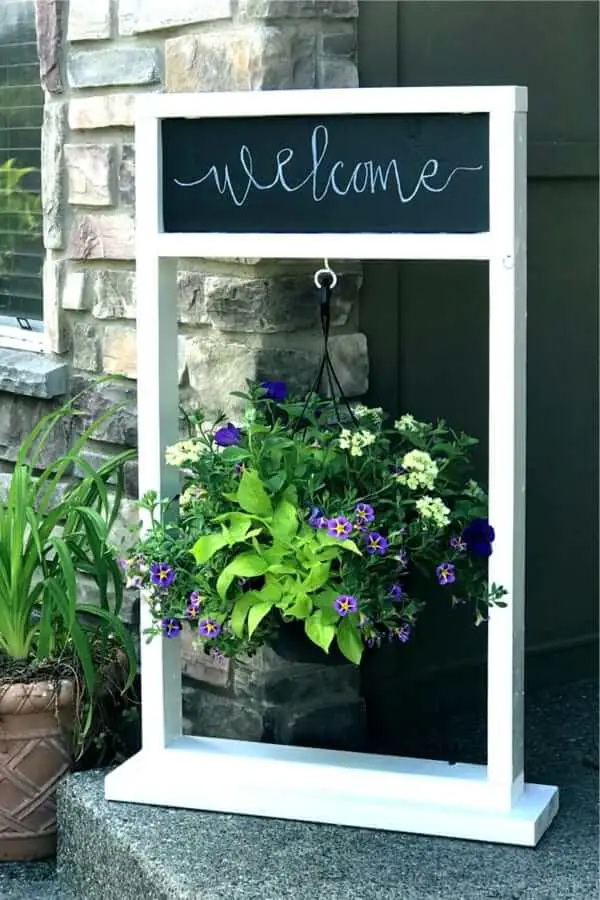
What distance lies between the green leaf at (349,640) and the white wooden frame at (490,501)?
0.26 m

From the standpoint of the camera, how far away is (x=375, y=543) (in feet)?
9.43

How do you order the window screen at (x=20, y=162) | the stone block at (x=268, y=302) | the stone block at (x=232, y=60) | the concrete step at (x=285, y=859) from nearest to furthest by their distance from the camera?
1. the concrete step at (x=285, y=859)
2. the stone block at (x=232, y=60)
3. the stone block at (x=268, y=302)
4. the window screen at (x=20, y=162)

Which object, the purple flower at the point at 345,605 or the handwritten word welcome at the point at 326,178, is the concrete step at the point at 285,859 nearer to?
the purple flower at the point at 345,605

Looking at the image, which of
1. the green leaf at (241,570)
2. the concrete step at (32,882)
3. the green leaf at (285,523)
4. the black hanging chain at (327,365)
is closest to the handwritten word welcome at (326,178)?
the black hanging chain at (327,365)

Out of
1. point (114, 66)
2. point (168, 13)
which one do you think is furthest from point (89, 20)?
point (168, 13)

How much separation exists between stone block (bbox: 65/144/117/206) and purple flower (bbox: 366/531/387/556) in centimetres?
127

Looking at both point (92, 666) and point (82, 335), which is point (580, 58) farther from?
point (92, 666)

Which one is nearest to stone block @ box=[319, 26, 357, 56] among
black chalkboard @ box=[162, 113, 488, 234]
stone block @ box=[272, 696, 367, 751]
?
black chalkboard @ box=[162, 113, 488, 234]

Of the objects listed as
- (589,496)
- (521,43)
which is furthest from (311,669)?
(521,43)

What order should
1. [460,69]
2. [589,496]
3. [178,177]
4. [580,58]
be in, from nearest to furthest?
[178,177]
[460,69]
[580,58]
[589,496]

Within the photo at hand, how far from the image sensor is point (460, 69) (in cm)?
358

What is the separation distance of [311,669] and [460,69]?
4.74 feet

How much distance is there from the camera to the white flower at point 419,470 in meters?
2.91

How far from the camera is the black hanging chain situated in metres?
3.07
